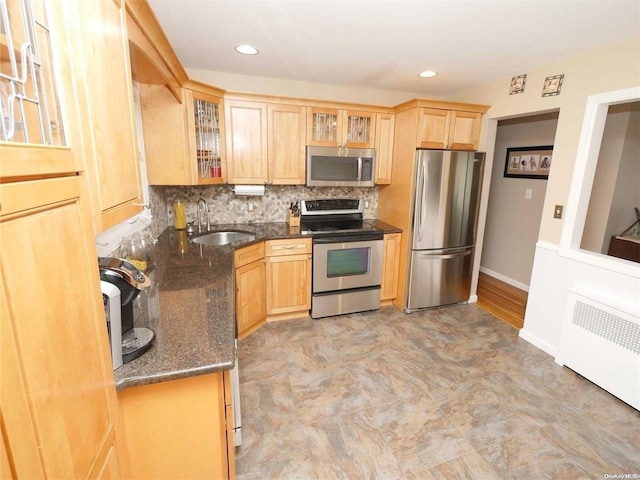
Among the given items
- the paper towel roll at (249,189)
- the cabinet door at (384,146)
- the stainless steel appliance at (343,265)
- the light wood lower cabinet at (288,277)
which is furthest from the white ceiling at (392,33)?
the light wood lower cabinet at (288,277)

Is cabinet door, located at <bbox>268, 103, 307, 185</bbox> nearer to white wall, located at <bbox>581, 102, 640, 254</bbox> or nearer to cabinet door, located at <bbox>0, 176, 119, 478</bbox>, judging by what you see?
cabinet door, located at <bbox>0, 176, 119, 478</bbox>

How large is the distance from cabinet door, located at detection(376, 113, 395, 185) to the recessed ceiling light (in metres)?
1.43

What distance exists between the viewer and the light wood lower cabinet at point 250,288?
8.47 ft

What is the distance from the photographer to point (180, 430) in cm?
107

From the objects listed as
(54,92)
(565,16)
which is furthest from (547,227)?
(54,92)

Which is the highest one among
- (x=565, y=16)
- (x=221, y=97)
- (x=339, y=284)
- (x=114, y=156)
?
(x=565, y=16)

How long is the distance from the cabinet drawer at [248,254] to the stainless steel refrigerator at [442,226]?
1.57 metres

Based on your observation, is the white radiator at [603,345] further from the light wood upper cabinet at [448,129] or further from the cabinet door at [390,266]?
the light wood upper cabinet at [448,129]

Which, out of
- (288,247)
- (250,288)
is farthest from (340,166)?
(250,288)

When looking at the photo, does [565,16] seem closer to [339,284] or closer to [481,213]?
[481,213]

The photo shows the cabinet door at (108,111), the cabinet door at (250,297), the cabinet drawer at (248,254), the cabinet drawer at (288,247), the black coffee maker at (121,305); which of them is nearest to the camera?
the cabinet door at (108,111)

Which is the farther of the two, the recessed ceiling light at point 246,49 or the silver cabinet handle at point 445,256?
the silver cabinet handle at point 445,256

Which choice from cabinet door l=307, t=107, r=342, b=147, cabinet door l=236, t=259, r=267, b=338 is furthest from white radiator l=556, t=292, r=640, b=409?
cabinet door l=236, t=259, r=267, b=338

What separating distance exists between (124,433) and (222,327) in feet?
1.47
